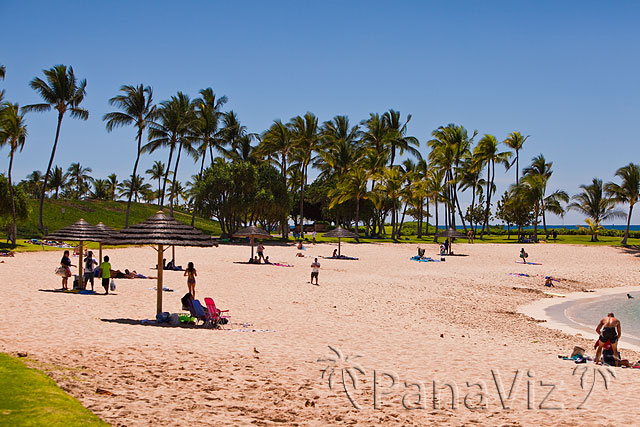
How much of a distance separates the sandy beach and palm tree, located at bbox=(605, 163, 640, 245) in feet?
127

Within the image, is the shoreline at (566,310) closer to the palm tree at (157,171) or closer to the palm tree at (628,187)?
the palm tree at (628,187)

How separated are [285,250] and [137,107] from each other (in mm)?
18471

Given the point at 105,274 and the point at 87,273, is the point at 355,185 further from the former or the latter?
the point at 105,274

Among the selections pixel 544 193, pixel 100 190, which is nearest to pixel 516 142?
pixel 544 193

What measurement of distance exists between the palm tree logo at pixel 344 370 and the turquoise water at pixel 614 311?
445 inches

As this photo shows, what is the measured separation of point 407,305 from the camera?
17656 mm

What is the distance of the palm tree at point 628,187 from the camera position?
166 feet

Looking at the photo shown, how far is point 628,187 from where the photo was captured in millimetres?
51312

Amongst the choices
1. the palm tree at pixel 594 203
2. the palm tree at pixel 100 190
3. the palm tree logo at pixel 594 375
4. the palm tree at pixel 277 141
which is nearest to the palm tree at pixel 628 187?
the palm tree at pixel 594 203

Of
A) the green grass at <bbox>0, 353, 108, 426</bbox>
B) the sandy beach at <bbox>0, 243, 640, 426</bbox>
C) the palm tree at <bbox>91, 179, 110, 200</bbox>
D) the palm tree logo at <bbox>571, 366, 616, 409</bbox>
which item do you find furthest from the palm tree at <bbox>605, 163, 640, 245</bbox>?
the palm tree at <bbox>91, 179, 110, 200</bbox>

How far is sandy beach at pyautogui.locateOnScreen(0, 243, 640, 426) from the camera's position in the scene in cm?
681

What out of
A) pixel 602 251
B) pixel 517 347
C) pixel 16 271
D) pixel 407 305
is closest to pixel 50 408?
pixel 517 347

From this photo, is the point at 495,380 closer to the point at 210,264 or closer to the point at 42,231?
the point at 210,264

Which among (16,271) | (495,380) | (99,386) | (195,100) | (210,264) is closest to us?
(99,386)
